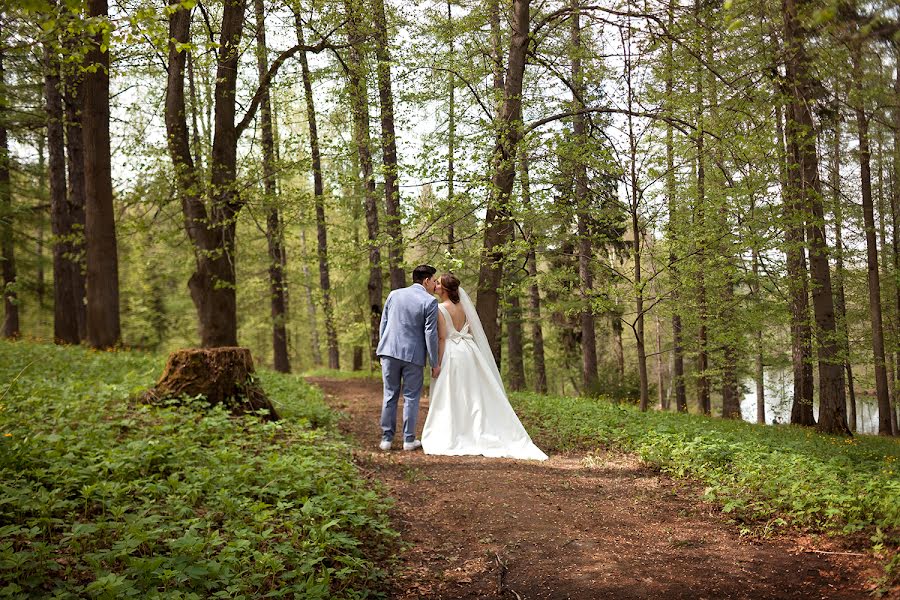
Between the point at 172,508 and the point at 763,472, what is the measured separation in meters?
4.96

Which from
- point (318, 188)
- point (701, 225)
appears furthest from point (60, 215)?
point (701, 225)

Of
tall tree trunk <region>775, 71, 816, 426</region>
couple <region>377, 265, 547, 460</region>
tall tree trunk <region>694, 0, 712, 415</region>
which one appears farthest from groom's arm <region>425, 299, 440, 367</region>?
tall tree trunk <region>775, 71, 816, 426</region>

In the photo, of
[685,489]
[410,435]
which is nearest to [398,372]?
[410,435]

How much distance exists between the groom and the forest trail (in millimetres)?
950

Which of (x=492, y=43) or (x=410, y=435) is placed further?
(x=492, y=43)

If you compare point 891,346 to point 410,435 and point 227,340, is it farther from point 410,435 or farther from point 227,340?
point 227,340

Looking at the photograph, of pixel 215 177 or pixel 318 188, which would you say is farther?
pixel 318 188

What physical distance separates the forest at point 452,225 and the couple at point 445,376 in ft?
3.37

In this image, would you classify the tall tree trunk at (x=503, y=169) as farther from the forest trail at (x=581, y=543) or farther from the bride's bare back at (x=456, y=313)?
the forest trail at (x=581, y=543)

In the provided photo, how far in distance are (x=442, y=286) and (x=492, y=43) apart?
6.96 meters

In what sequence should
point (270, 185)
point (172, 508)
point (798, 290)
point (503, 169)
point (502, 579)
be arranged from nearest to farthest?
point (502, 579) < point (172, 508) < point (503, 169) < point (798, 290) < point (270, 185)

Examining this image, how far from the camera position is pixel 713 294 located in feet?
56.6

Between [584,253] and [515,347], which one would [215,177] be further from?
[515,347]

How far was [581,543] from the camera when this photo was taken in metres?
4.52
